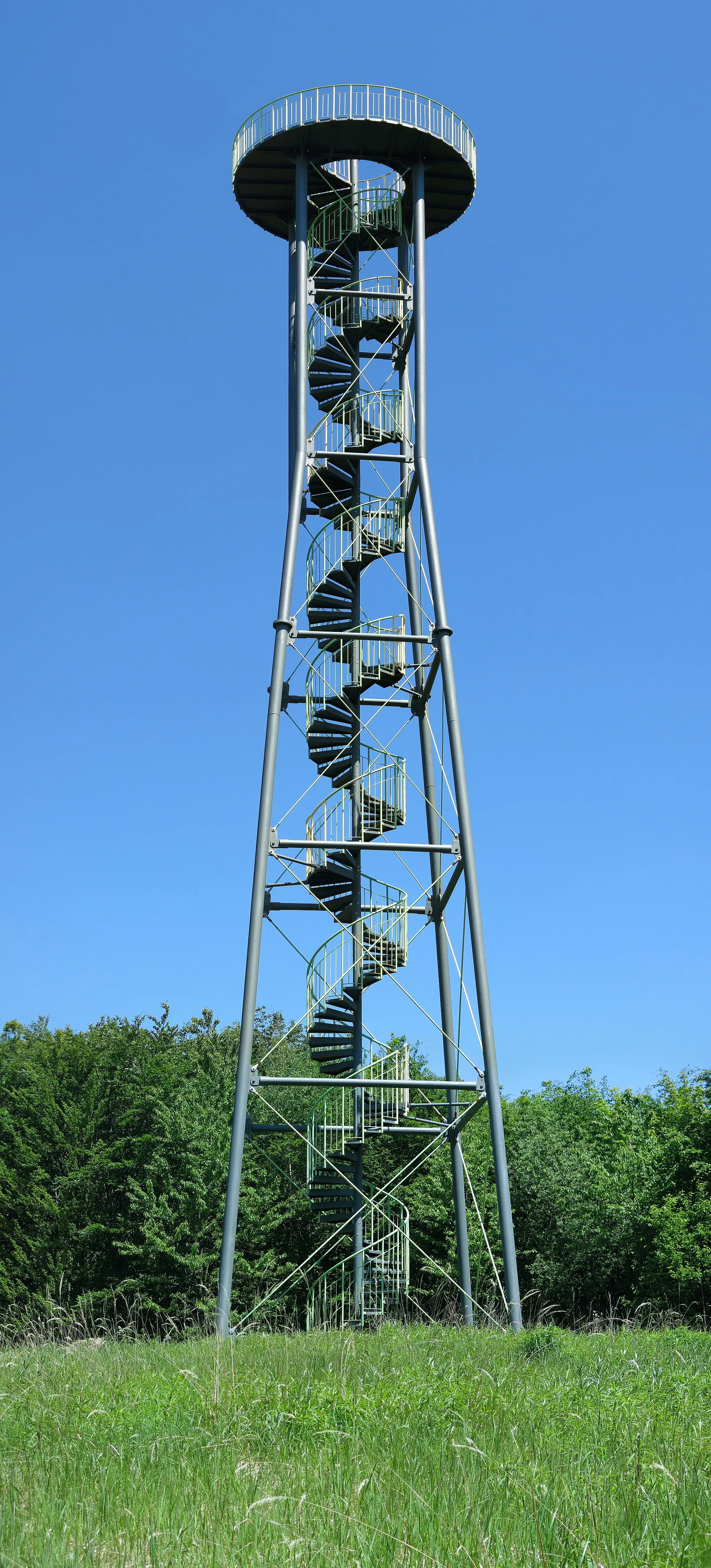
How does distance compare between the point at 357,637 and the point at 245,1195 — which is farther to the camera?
the point at 245,1195

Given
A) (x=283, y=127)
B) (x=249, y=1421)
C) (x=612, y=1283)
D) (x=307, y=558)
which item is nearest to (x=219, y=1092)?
(x=612, y=1283)

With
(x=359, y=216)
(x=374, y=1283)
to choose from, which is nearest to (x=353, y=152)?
(x=359, y=216)

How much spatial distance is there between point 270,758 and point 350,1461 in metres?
10.6

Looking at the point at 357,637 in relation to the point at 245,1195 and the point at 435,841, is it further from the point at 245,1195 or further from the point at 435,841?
the point at 245,1195

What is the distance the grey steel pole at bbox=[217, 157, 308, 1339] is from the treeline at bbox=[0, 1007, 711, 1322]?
44.7ft

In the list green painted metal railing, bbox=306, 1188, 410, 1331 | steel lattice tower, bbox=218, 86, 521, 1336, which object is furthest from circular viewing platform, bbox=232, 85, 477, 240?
green painted metal railing, bbox=306, 1188, 410, 1331

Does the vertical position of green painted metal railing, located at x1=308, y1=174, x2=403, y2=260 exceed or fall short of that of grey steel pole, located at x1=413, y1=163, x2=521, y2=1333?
it exceeds it

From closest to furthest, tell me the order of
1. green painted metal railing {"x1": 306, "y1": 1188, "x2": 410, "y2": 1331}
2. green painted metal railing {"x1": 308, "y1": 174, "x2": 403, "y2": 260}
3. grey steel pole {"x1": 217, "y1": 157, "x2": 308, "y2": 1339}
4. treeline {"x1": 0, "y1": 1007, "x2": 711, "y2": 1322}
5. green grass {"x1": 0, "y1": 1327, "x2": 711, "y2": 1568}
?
1. green grass {"x1": 0, "y1": 1327, "x2": 711, "y2": 1568}
2. grey steel pole {"x1": 217, "y1": 157, "x2": 308, "y2": 1339}
3. green painted metal railing {"x1": 306, "y1": 1188, "x2": 410, "y2": 1331}
4. green painted metal railing {"x1": 308, "y1": 174, "x2": 403, "y2": 260}
5. treeline {"x1": 0, "y1": 1007, "x2": 711, "y2": 1322}

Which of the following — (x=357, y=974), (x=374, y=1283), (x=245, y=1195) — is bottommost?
(x=374, y=1283)

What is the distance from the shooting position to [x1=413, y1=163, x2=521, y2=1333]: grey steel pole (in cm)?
1566

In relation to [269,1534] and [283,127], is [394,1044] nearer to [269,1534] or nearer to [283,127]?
[283,127]

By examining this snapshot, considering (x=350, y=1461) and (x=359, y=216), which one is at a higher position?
(x=359, y=216)

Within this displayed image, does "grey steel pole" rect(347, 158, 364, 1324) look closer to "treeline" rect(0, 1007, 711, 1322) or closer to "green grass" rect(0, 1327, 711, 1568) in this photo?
"green grass" rect(0, 1327, 711, 1568)

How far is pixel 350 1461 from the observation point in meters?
6.91
